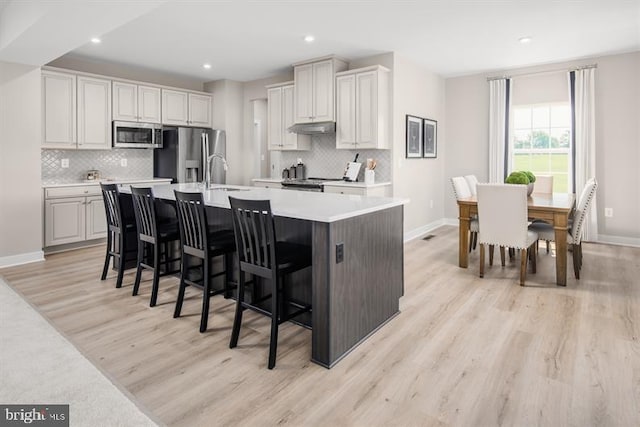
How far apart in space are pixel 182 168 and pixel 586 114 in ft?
19.4

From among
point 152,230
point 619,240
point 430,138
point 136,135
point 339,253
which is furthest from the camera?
point 430,138

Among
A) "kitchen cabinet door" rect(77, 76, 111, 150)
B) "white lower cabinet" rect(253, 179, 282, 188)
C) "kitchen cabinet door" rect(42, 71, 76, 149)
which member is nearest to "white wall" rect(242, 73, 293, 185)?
"white lower cabinet" rect(253, 179, 282, 188)

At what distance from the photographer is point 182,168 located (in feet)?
20.3

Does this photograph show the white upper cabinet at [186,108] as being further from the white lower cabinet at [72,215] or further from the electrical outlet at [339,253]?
the electrical outlet at [339,253]

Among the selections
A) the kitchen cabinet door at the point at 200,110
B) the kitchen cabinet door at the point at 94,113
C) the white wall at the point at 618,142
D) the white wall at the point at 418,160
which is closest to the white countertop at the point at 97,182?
the kitchen cabinet door at the point at 94,113

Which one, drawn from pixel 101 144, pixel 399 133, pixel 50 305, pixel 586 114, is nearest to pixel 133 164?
pixel 101 144

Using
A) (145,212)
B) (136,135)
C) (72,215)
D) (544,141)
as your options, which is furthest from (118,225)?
(544,141)

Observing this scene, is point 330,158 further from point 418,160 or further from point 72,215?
point 72,215

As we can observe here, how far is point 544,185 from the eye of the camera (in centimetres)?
507

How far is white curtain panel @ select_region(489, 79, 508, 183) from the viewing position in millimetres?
6180

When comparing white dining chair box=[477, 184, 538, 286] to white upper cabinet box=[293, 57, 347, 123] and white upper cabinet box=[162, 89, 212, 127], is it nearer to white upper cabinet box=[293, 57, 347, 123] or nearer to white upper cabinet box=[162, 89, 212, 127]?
white upper cabinet box=[293, 57, 347, 123]

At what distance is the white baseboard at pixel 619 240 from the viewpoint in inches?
212

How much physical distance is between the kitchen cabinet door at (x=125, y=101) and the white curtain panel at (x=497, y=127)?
542cm

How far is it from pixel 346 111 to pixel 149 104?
9.76 feet
